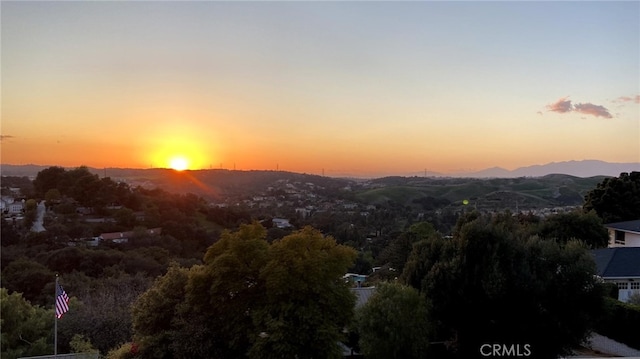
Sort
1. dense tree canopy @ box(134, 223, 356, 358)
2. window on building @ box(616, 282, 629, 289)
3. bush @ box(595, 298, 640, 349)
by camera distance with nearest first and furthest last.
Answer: dense tree canopy @ box(134, 223, 356, 358), bush @ box(595, 298, 640, 349), window on building @ box(616, 282, 629, 289)

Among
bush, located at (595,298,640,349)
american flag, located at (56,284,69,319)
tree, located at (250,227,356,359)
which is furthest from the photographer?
bush, located at (595,298,640,349)

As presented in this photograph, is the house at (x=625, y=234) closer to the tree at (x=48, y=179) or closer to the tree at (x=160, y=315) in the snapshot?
the tree at (x=160, y=315)

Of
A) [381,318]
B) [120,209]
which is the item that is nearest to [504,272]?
[381,318]

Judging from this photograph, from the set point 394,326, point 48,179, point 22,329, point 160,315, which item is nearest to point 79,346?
point 22,329

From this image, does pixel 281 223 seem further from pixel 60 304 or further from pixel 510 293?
pixel 510 293

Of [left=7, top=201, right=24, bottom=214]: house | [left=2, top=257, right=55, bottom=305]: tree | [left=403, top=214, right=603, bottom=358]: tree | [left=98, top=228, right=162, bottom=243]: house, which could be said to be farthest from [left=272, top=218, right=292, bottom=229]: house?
[left=403, top=214, right=603, bottom=358]: tree

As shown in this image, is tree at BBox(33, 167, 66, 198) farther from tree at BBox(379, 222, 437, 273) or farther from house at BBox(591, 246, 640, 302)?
house at BBox(591, 246, 640, 302)
